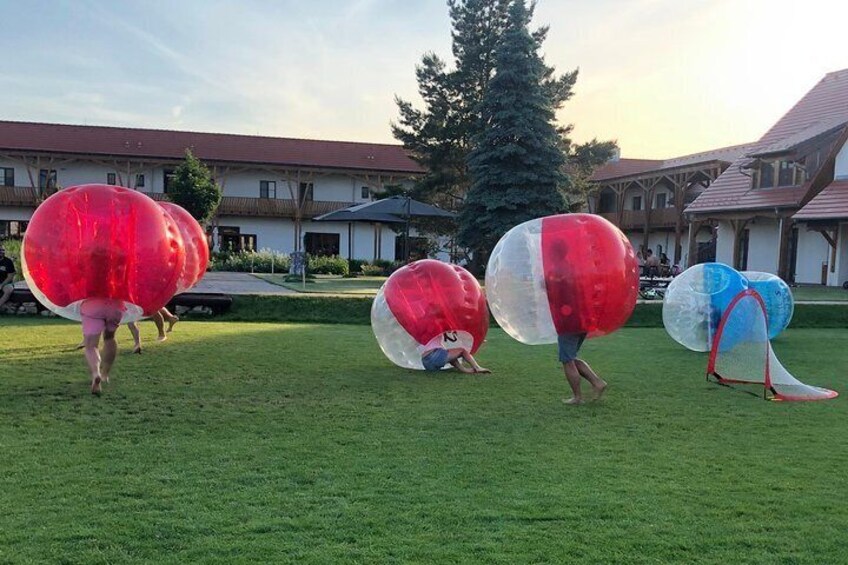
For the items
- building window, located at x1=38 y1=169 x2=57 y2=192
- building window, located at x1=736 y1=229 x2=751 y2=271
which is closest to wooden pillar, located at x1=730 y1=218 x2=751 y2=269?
building window, located at x1=736 y1=229 x2=751 y2=271

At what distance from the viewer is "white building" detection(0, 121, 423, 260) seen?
41.3 metres

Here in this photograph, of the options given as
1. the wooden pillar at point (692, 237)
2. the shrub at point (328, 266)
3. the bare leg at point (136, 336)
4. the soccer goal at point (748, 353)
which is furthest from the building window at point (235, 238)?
the soccer goal at point (748, 353)

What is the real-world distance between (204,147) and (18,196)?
10.9 metres

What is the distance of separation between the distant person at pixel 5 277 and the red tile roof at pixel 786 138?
1016 inches

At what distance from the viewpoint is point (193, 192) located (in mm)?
34500

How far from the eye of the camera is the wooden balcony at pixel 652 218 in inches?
1500

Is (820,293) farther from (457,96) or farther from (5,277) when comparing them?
(5,277)

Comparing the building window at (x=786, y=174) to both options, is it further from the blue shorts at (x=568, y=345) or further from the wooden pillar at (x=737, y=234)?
the blue shorts at (x=568, y=345)

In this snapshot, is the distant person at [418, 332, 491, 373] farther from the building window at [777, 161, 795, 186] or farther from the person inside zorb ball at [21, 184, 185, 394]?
the building window at [777, 161, 795, 186]

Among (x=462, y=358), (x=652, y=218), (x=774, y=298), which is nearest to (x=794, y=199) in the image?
(x=652, y=218)

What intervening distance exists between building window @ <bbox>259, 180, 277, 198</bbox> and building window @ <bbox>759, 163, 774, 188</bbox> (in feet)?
93.8

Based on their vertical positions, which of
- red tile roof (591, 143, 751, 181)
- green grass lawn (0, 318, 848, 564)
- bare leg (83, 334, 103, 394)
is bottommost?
green grass lawn (0, 318, 848, 564)

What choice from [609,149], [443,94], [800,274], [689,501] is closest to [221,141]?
[443,94]

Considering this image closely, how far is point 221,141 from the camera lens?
4591cm
